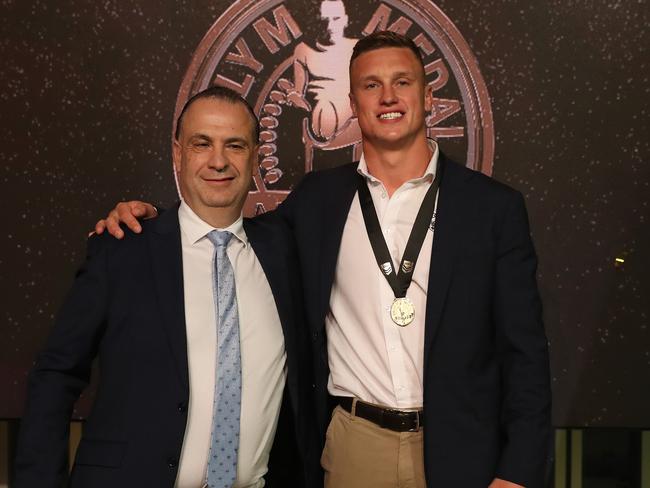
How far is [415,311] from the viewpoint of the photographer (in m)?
2.10

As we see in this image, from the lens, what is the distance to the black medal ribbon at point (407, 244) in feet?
6.88

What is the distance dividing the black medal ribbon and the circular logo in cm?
70

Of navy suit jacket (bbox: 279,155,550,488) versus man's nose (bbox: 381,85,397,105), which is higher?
man's nose (bbox: 381,85,397,105)

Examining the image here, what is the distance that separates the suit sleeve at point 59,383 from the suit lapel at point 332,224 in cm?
59

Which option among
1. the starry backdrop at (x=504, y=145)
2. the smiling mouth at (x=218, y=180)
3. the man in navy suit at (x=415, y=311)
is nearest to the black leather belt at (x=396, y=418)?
the man in navy suit at (x=415, y=311)

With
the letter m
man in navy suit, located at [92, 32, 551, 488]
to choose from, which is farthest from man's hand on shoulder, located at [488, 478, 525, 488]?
the letter m

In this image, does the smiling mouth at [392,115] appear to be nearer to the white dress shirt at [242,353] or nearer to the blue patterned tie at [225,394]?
the white dress shirt at [242,353]

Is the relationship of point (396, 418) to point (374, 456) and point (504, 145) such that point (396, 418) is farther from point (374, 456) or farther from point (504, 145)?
point (504, 145)

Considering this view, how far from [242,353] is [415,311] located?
478mm

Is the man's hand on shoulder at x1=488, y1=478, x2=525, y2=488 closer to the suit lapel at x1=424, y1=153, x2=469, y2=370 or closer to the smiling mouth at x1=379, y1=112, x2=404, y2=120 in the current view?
the suit lapel at x1=424, y1=153, x2=469, y2=370

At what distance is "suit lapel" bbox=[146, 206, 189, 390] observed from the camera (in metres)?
1.85

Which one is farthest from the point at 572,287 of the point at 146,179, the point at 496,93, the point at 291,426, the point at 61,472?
the point at 61,472

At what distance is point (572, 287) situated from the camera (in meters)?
2.84

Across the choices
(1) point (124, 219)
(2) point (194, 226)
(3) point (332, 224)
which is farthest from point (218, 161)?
(3) point (332, 224)
